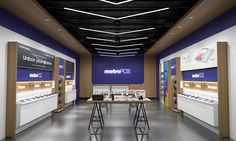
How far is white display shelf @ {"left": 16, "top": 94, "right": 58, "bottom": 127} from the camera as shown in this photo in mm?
5609

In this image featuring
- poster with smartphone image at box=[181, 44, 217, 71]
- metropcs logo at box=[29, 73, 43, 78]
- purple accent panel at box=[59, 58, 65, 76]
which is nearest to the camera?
poster with smartphone image at box=[181, 44, 217, 71]

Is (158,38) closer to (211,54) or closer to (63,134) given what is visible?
(211,54)

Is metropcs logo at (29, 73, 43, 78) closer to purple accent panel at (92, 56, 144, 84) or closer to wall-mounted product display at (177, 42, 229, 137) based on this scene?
wall-mounted product display at (177, 42, 229, 137)

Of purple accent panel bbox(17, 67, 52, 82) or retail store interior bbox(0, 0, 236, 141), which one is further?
purple accent panel bbox(17, 67, 52, 82)

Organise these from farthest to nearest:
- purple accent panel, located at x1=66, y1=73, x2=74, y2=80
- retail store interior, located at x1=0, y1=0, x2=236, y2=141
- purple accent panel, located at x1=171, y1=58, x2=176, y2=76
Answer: purple accent panel, located at x1=66, y1=73, x2=74, y2=80 → purple accent panel, located at x1=171, y1=58, x2=176, y2=76 → retail store interior, located at x1=0, y1=0, x2=236, y2=141

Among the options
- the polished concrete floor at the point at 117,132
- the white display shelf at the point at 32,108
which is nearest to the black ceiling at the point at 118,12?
the white display shelf at the point at 32,108

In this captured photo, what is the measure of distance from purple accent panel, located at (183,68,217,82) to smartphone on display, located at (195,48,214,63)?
385 millimetres

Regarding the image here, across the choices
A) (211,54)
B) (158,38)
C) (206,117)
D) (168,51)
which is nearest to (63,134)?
(206,117)

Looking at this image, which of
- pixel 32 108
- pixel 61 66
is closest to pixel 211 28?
pixel 32 108

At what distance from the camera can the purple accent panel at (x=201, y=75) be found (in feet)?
21.7

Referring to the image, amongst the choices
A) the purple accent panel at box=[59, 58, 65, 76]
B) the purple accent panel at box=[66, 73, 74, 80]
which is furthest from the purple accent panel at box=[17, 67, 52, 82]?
the purple accent panel at box=[66, 73, 74, 80]

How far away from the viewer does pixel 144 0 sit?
6.26 metres

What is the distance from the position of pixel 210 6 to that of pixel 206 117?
316 centimetres

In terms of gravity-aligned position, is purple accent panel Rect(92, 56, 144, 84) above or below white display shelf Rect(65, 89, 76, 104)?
above
